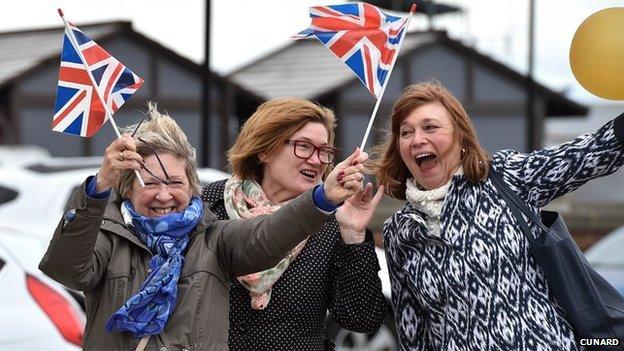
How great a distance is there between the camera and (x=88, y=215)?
3.39 meters

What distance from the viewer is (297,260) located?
4.12 m

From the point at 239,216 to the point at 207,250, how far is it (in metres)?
0.49

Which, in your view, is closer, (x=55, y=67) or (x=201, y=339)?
(x=201, y=339)

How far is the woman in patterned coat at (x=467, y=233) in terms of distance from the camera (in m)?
3.69

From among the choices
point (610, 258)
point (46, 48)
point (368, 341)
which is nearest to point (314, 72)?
point (46, 48)

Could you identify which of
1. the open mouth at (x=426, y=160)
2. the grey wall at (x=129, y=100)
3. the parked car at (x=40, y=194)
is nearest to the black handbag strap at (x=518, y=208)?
the open mouth at (x=426, y=160)

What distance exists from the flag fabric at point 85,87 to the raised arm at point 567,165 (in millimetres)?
1211

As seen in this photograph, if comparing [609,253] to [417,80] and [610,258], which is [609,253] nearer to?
[610,258]

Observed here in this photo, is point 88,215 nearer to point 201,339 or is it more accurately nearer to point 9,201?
point 201,339

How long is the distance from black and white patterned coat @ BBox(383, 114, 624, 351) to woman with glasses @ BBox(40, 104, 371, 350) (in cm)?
43

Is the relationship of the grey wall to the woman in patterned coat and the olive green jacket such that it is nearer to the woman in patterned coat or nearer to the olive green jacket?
the woman in patterned coat

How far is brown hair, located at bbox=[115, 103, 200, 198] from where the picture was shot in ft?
12.0

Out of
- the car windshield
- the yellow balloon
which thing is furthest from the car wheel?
the yellow balloon

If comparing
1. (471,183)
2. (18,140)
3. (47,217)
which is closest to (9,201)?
(47,217)
